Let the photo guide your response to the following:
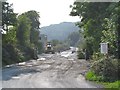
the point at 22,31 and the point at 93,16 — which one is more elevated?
the point at 93,16

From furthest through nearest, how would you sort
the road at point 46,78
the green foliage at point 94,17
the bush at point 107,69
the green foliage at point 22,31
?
the green foliage at point 22,31, the green foliage at point 94,17, the bush at point 107,69, the road at point 46,78

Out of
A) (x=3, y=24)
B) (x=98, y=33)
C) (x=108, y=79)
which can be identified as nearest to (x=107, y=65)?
(x=108, y=79)

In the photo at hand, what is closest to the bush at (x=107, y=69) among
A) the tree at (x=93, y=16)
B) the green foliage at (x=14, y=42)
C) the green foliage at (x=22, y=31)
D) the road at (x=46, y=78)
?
the road at (x=46, y=78)

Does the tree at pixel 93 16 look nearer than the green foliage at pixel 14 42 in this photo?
Yes

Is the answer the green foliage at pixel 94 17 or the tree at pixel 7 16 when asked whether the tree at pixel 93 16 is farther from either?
the tree at pixel 7 16

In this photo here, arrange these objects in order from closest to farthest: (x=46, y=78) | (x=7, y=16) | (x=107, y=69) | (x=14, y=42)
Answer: (x=107, y=69)
(x=46, y=78)
(x=7, y=16)
(x=14, y=42)

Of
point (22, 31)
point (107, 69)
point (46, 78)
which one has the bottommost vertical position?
point (46, 78)

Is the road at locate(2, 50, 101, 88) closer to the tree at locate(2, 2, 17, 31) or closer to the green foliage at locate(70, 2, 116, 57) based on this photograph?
the green foliage at locate(70, 2, 116, 57)

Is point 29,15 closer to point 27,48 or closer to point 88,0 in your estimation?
point 27,48

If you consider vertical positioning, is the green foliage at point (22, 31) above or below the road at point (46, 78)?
above

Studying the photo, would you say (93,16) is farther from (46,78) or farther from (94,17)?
(46,78)

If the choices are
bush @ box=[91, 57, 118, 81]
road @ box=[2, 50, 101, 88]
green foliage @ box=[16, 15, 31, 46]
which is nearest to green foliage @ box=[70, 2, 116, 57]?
road @ box=[2, 50, 101, 88]

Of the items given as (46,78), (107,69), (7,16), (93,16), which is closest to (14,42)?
(7,16)

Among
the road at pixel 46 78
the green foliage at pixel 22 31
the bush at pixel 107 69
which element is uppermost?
the green foliage at pixel 22 31
